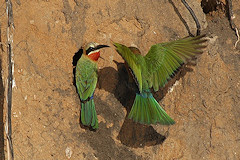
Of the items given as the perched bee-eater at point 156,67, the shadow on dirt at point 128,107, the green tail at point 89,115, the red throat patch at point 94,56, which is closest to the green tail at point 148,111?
the perched bee-eater at point 156,67

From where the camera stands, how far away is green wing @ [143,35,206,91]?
3174 millimetres

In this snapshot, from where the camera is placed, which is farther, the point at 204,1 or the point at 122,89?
the point at 204,1

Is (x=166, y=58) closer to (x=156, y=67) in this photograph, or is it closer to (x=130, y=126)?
(x=156, y=67)

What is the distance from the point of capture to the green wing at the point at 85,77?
124 inches

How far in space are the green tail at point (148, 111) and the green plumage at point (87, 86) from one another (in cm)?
28

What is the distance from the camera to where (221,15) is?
412 cm

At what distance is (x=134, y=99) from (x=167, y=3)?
1039mm

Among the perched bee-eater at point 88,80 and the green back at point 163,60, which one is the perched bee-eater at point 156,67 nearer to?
the green back at point 163,60

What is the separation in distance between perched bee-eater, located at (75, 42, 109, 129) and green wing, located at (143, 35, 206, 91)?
0.40m

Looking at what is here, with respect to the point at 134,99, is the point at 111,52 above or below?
above

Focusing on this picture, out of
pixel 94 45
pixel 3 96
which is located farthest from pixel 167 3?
pixel 3 96

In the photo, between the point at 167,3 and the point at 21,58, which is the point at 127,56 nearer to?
the point at 21,58

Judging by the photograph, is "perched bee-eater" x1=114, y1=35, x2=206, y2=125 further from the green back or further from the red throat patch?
the red throat patch

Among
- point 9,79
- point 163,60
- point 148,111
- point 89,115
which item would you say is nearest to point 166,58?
point 163,60
